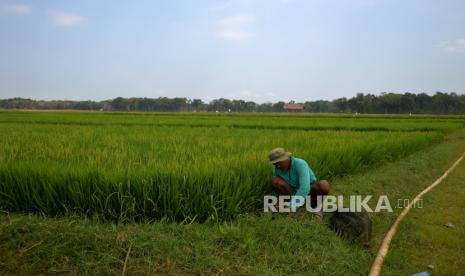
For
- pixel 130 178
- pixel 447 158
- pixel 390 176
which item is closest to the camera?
pixel 130 178

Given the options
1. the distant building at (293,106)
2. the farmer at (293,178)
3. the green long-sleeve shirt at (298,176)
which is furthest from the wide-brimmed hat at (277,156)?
the distant building at (293,106)

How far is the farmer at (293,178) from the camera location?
4535 mm

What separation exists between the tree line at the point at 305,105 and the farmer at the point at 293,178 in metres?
81.8

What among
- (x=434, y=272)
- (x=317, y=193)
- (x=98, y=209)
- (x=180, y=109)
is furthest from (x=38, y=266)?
(x=180, y=109)

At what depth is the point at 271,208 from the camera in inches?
196

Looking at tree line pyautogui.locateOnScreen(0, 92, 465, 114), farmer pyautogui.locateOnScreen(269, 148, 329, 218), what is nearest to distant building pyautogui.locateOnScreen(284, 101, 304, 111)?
tree line pyautogui.locateOnScreen(0, 92, 465, 114)

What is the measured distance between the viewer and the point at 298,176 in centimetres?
473

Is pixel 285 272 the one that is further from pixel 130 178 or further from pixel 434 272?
pixel 130 178

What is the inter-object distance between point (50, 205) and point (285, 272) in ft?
8.21

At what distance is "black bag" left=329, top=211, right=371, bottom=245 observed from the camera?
436 cm

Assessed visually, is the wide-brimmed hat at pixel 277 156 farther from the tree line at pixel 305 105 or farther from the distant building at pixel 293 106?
the distant building at pixel 293 106

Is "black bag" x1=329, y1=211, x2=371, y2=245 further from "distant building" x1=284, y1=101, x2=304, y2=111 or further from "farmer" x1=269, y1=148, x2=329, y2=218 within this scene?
"distant building" x1=284, y1=101, x2=304, y2=111

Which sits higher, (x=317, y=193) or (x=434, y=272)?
(x=317, y=193)

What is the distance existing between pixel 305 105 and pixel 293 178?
343 ft
